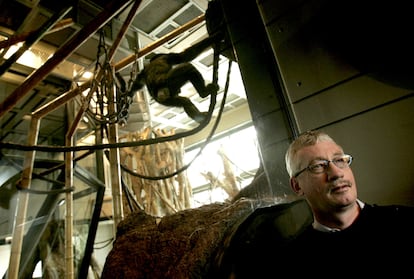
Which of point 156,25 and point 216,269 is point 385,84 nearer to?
point 216,269

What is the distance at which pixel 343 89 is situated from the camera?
1.59 metres

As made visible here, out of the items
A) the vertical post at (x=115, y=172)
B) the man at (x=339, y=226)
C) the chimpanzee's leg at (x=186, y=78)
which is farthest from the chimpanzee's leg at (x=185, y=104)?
the man at (x=339, y=226)

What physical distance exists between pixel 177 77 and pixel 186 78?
8cm

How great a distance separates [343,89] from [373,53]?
9.2 inches

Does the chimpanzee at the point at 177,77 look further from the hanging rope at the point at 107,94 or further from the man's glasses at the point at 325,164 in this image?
the man's glasses at the point at 325,164

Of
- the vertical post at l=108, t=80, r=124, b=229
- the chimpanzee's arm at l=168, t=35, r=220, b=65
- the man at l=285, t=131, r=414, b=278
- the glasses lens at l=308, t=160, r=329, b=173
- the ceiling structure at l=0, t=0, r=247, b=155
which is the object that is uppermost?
the ceiling structure at l=0, t=0, r=247, b=155

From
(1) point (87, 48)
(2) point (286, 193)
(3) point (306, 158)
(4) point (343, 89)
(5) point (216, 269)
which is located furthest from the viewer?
(1) point (87, 48)

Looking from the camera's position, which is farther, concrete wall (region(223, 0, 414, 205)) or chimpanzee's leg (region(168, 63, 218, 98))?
chimpanzee's leg (region(168, 63, 218, 98))

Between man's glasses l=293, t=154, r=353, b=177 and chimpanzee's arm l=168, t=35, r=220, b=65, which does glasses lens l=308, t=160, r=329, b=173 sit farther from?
chimpanzee's arm l=168, t=35, r=220, b=65

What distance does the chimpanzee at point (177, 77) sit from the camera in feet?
7.76

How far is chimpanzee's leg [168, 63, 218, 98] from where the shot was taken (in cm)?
235

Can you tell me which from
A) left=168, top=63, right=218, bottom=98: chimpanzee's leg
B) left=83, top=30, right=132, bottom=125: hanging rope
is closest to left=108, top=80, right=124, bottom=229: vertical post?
left=83, top=30, right=132, bottom=125: hanging rope

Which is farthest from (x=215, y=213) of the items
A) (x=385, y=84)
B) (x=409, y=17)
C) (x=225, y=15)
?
(x=225, y=15)

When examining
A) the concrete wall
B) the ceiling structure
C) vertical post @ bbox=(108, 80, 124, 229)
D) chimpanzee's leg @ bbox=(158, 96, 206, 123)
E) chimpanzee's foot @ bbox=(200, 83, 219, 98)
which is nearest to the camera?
the concrete wall
